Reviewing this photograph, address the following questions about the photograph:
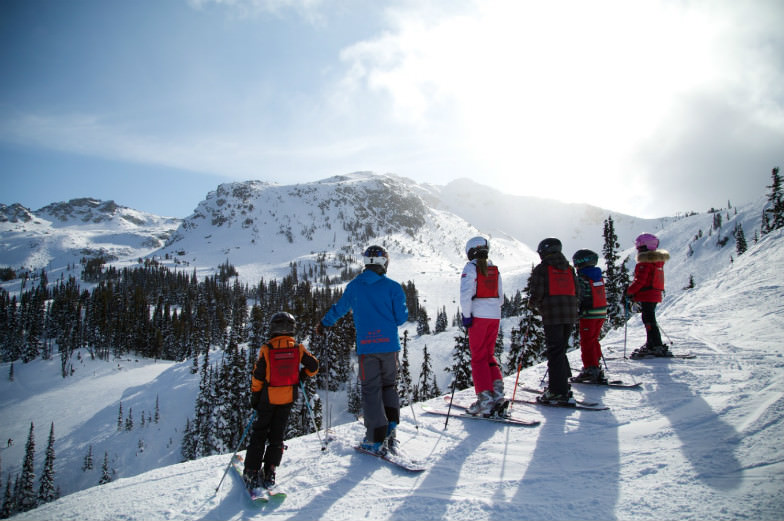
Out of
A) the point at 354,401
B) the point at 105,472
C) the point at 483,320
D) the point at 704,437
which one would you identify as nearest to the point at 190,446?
the point at 105,472

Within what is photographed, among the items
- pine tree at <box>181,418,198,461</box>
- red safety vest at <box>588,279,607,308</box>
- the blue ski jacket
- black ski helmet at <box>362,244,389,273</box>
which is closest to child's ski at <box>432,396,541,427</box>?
the blue ski jacket

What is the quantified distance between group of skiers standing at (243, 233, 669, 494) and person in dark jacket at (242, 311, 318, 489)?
0.01 metres

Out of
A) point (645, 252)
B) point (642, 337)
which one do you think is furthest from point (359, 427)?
point (642, 337)

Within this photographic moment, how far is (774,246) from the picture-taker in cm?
1419

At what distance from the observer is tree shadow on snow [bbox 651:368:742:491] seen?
3190 millimetres

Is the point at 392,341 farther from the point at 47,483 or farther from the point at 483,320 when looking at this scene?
the point at 47,483

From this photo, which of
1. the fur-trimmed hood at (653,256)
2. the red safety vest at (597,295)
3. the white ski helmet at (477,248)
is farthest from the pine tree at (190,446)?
the fur-trimmed hood at (653,256)

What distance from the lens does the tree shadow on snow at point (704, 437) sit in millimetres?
3190

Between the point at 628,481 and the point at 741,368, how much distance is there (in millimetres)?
4849

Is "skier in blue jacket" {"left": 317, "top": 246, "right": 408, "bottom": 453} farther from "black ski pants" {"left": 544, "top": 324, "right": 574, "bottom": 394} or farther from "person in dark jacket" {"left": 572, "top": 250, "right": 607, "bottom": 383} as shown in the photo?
"person in dark jacket" {"left": 572, "top": 250, "right": 607, "bottom": 383}

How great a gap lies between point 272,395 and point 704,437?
16.6 feet

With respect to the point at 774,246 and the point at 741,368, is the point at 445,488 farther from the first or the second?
the point at 774,246

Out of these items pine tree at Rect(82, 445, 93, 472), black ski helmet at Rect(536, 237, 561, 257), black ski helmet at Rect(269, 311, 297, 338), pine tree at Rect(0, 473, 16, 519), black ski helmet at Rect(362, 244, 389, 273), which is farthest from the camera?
pine tree at Rect(82, 445, 93, 472)

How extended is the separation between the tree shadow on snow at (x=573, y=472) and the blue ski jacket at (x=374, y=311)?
7.16ft
